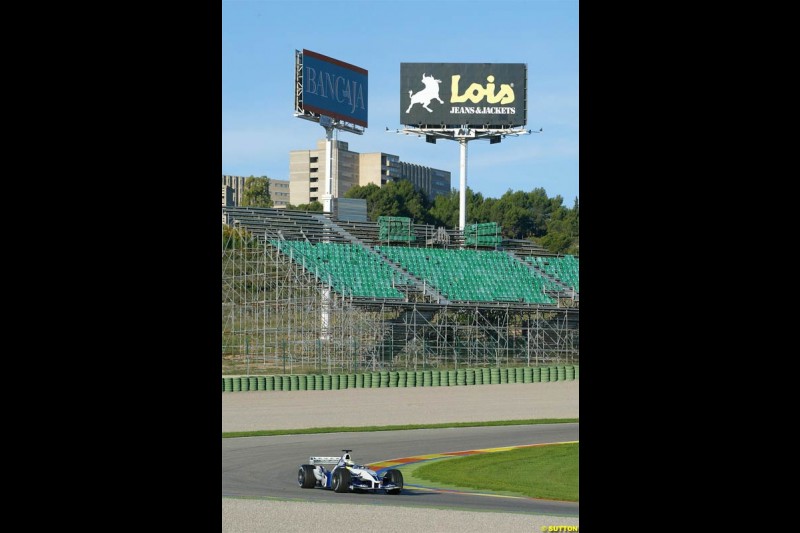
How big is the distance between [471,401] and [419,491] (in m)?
20.9

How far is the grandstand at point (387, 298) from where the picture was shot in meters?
55.2

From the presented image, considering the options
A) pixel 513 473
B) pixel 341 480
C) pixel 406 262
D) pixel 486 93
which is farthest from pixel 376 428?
pixel 486 93

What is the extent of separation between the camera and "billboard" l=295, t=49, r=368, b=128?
2736 inches

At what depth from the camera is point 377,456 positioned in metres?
25.5

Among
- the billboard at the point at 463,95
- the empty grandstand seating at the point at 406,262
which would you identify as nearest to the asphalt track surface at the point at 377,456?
the empty grandstand seating at the point at 406,262

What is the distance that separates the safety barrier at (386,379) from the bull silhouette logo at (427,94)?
27.6 meters

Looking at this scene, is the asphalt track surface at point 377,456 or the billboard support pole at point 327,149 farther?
the billboard support pole at point 327,149

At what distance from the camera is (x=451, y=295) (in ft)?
201

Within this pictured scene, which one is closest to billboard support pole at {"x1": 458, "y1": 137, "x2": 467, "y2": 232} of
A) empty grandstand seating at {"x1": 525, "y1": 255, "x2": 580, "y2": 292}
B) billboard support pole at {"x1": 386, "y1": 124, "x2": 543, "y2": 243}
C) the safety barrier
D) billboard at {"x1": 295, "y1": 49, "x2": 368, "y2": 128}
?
billboard support pole at {"x1": 386, "y1": 124, "x2": 543, "y2": 243}

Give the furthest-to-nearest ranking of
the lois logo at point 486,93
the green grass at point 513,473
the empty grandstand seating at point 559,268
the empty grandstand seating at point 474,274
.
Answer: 1. the lois logo at point 486,93
2. the empty grandstand seating at point 559,268
3. the empty grandstand seating at point 474,274
4. the green grass at point 513,473

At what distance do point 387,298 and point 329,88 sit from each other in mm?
20746

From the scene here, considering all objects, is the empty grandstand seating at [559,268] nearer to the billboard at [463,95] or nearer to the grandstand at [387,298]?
the grandstand at [387,298]
